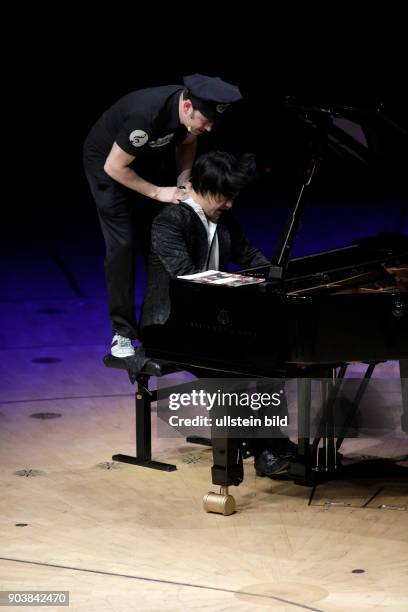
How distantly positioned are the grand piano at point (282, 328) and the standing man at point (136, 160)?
21.8 inches

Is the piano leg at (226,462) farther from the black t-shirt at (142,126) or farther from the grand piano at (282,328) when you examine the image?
the black t-shirt at (142,126)

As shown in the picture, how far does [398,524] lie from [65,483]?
4.32 ft

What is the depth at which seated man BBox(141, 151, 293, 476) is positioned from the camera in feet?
14.6

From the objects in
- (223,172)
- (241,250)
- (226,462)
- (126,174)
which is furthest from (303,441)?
(126,174)

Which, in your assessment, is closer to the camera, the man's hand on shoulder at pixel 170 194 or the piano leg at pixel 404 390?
the man's hand on shoulder at pixel 170 194

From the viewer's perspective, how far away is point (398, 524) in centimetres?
415

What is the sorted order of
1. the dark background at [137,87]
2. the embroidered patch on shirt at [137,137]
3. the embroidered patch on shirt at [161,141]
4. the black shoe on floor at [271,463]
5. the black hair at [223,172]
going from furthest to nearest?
1. the dark background at [137,87]
2. the embroidered patch on shirt at [161,141]
3. the embroidered patch on shirt at [137,137]
4. the black shoe on floor at [271,463]
5. the black hair at [223,172]

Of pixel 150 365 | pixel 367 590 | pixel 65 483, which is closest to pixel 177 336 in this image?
pixel 150 365

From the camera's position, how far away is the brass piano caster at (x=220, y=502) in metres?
4.24

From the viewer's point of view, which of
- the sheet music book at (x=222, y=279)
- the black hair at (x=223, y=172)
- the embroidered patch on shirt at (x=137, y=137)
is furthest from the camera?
the embroidered patch on shirt at (x=137, y=137)

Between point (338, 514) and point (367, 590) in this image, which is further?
point (338, 514)

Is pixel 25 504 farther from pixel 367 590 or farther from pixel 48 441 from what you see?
pixel 367 590

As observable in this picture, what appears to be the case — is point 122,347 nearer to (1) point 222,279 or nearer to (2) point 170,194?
(2) point 170,194

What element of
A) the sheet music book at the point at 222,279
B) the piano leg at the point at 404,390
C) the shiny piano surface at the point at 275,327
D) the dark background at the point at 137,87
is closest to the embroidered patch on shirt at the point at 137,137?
the sheet music book at the point at 222,279
